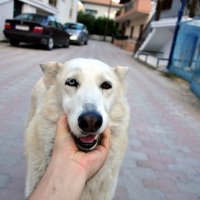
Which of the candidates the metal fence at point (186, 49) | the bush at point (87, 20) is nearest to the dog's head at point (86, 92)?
the metal fence at point (186, 49)

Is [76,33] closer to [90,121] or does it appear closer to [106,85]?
[106,85]

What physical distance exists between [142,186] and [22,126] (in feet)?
A: 6.86

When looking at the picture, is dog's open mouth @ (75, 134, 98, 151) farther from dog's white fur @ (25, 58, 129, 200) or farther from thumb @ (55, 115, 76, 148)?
dog's white fur @ (25, 58, 129, 200)

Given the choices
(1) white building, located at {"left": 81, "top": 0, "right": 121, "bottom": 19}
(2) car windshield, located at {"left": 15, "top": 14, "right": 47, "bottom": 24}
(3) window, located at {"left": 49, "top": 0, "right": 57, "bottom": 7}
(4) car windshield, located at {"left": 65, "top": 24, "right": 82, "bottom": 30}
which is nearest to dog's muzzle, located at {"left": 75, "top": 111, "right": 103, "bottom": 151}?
(2) car windshield, located at {"left": 15, "top": 14, "right": 47, "bottom": 24}

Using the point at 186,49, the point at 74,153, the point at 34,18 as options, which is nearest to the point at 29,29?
the point at 34,18

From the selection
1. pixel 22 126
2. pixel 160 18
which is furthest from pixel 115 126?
pixel 160 18

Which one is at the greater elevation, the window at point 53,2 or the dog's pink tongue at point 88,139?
the window at point 53,2

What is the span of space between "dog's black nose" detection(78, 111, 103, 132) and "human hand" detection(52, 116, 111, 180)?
154 millimetres

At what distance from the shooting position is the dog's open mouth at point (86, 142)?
6.10 ft

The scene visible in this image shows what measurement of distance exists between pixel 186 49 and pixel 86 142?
38.1ft

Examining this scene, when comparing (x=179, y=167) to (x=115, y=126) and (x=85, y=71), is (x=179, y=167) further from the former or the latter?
(x=85, y=71)

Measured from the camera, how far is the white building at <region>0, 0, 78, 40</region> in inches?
608

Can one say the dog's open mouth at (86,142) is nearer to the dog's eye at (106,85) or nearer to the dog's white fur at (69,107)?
the dog's white fur at (69,107)

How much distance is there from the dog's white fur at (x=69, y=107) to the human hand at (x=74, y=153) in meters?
0.16
